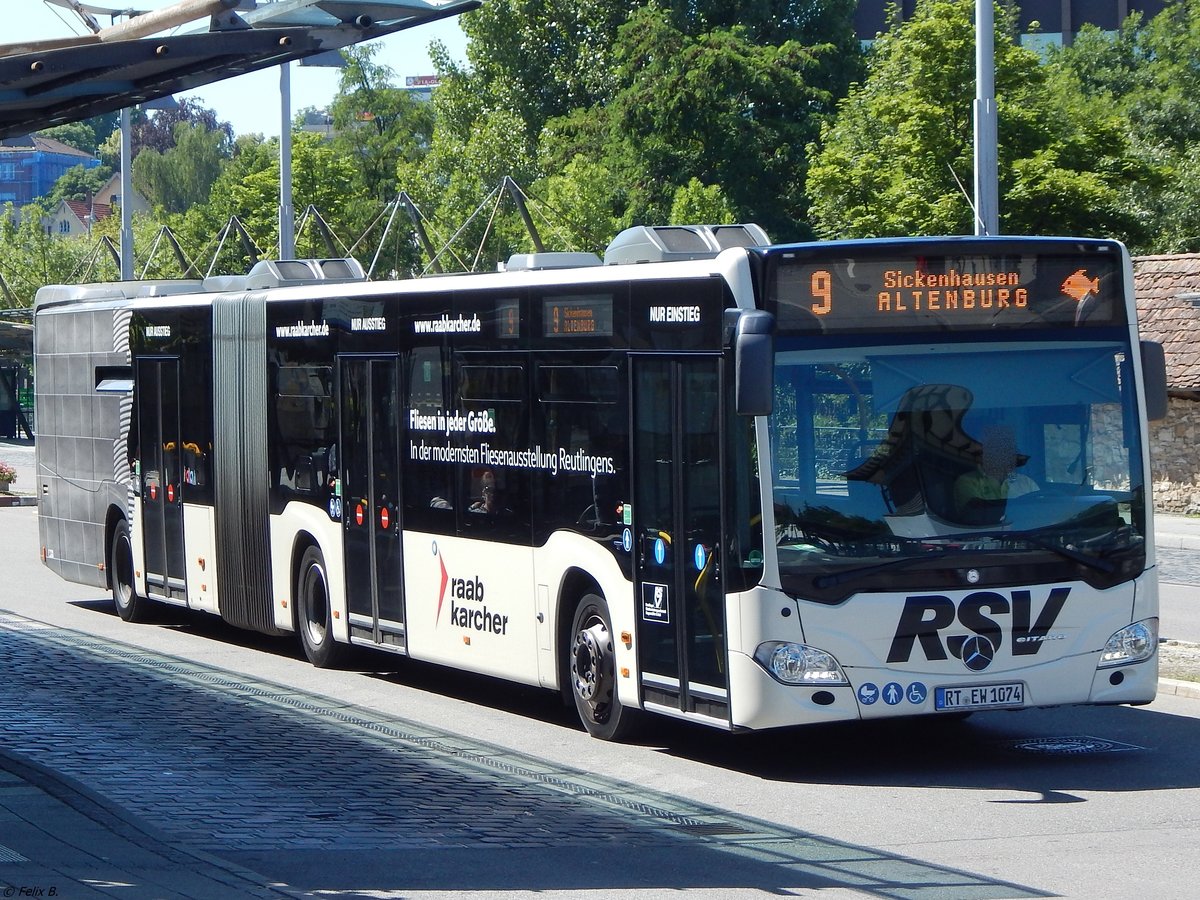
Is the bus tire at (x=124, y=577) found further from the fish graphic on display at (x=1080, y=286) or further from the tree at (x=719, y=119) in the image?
the tree at (x=719, y=119)

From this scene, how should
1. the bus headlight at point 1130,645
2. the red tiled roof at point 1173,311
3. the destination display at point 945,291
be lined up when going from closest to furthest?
the destination display at point 945,291 → the bus headlight at point 1130,645 → the red tiled roof at point 1173,311

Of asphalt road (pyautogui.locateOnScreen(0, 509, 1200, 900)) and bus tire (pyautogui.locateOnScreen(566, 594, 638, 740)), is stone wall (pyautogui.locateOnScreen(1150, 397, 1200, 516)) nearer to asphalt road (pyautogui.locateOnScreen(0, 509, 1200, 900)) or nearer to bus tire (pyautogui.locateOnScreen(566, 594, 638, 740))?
asphalt road (pyautogui.locateOnScreen(0, 509, 1200, 900))

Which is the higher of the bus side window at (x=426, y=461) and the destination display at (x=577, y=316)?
the destination display at (x=577, y=316)

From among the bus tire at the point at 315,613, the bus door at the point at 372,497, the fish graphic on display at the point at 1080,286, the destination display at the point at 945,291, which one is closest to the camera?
the destination display at the point at 945,291

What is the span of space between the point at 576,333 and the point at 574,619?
1.76 meters

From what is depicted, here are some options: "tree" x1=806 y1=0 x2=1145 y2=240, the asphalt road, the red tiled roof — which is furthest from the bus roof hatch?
"tree" x1=806 y1=0 x2=1145 y2=240

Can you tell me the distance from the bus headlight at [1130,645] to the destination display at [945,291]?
1694mm

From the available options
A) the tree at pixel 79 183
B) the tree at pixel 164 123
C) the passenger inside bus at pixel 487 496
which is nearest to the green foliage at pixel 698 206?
the passenger inside bus at pixel 487 496

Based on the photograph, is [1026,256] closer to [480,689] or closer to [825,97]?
[480,689]

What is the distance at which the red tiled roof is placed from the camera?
1224 inches

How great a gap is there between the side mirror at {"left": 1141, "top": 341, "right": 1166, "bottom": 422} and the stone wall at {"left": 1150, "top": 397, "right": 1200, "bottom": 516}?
21.3 metres

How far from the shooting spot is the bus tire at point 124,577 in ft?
63.4

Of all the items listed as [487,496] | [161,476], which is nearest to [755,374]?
[487,496]

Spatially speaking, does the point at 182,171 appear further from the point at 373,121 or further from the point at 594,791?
the point at 594,791
